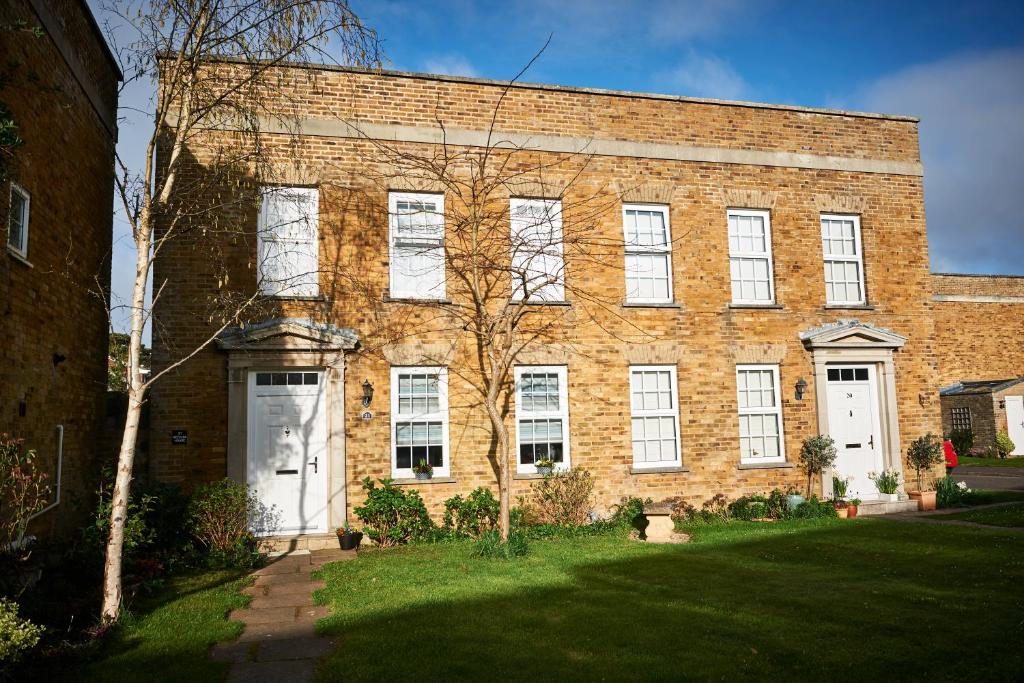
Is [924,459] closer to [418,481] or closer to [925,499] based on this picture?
[925,499]

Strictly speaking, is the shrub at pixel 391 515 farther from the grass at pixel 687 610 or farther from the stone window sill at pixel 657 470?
the stone window sill at pixel 657 470

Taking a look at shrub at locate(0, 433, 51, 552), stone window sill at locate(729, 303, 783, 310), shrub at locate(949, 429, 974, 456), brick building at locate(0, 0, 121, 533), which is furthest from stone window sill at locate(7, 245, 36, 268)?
shrub at locate(949, 429, 974, 456)

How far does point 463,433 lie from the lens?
11750 mm

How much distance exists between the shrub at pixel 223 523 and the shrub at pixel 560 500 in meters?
4.28

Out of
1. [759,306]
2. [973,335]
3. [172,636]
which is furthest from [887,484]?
[973,335]

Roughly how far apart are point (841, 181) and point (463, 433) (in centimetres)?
879

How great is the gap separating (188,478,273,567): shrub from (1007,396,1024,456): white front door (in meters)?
27.9

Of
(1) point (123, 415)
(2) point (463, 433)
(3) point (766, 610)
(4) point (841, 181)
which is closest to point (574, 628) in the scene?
(3) point (766, 610)

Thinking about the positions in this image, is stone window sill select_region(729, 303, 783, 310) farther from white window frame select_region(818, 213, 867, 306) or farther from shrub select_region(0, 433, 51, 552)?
shrub select_region(0, 433, 51, 552)

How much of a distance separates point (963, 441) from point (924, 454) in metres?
18.2

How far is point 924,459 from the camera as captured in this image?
13.5m

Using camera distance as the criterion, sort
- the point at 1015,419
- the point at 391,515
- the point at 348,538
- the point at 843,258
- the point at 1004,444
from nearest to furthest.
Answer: the point at 348,538
the point at 391,515
the point at 843,258
the point at 1004,444
the point at 1015,419

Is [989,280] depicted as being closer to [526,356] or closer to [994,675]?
[526,356]

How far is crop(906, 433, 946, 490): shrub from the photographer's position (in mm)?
13523
